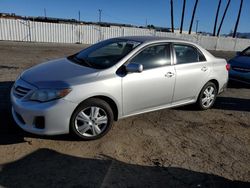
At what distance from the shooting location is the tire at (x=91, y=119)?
13.0 feet

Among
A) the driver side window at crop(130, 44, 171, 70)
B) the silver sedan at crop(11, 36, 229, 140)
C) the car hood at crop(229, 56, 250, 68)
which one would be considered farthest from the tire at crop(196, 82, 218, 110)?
the car hood at crop(229, 56, 250, 68)

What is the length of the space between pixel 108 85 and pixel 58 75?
0.76 m

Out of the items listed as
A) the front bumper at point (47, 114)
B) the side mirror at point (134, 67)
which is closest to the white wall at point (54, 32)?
the front bumper at point (47, 114)

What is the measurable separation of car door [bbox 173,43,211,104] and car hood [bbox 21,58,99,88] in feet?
5.77

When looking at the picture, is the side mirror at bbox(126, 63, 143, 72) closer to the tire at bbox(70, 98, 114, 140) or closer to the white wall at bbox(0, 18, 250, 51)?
the tire at bbox(70, 98, 114, 140)

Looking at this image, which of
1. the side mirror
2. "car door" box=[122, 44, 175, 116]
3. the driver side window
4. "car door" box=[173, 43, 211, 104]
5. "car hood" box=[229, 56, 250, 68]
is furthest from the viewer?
"car hood" box=[229, 56, 250, 68]

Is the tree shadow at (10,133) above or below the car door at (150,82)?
below

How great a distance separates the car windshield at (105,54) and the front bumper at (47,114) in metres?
0.96

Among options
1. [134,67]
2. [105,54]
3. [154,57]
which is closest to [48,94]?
[134,67]

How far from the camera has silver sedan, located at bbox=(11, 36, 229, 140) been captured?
379 cm

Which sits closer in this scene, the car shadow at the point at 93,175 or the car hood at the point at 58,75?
the car shadow at the point at 93,175

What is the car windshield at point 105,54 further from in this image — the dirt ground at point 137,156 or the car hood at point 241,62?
the car hood at point 241,62

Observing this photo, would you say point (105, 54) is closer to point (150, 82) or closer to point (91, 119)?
point (150, 82)

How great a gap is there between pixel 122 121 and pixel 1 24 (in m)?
20.4
